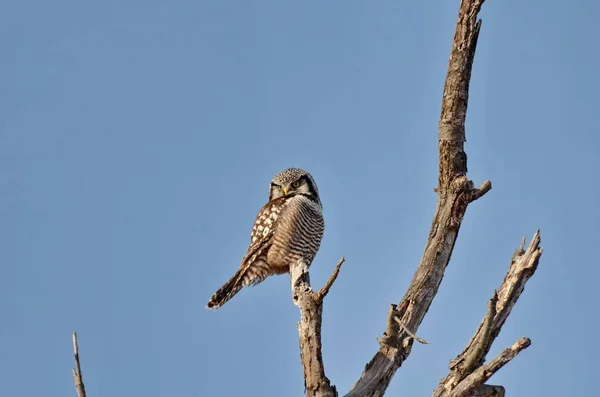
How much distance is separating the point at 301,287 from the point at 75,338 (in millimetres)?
3062

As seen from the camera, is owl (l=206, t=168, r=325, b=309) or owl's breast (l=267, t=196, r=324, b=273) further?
owl's breast (l=267, t=196, r=324, b=273)

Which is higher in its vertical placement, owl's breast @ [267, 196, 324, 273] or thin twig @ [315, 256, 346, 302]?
owl's breast @ [267, 196, 324, 273]

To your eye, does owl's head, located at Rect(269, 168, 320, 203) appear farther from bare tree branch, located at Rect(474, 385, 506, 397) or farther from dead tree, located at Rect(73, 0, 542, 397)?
bare tree branch, located at Rect(474, 385, 506, 397)

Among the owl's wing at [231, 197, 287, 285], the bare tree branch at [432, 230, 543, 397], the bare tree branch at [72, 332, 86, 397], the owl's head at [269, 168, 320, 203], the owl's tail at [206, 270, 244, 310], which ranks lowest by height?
the bare tree branch at [72, 332, 86, 397]

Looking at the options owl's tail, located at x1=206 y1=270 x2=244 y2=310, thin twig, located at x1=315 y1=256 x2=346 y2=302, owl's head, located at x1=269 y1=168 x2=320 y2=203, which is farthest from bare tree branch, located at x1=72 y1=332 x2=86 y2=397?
owl's head, located at x1=269 y1=168 x2=320 y2=203

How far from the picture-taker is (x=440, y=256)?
21.2 feet

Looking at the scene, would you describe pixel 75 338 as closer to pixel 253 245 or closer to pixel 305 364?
pixel 305 364

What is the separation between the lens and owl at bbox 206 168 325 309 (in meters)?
9.11

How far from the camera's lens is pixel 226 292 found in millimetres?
8688

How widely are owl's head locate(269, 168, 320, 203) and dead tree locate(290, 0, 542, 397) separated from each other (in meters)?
3.05

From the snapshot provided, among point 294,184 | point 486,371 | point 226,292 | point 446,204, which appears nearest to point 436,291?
point 446,204

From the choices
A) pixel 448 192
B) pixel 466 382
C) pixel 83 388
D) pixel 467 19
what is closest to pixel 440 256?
pixel 448 192

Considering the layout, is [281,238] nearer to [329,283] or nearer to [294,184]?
[294,184]

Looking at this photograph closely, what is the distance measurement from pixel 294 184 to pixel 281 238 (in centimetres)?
83
